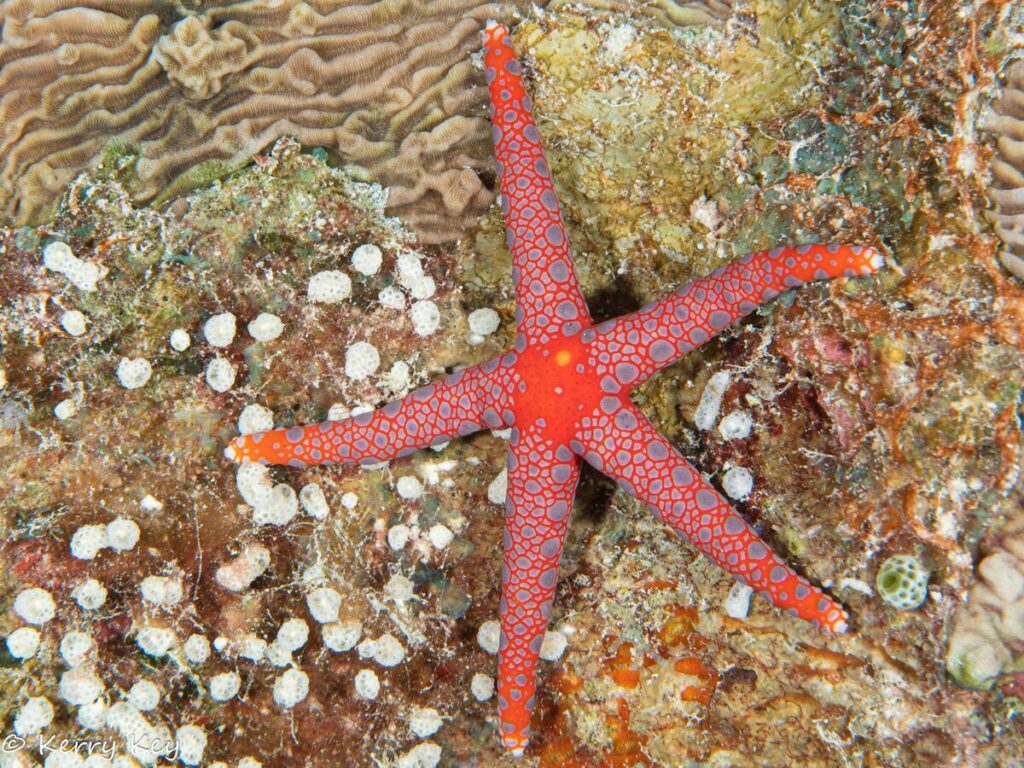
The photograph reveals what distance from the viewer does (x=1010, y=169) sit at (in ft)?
10.3

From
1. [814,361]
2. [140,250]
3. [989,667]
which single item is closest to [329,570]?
[140,250]

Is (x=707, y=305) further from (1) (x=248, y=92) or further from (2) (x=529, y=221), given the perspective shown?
(1) (x=248, y=92)

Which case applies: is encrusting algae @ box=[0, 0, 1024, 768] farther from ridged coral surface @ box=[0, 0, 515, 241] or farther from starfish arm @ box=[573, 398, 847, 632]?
starfish arm @ box=[573, 398, 847, 632]

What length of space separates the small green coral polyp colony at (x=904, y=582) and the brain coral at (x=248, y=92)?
3268mm

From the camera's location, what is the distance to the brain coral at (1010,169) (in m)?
3.09

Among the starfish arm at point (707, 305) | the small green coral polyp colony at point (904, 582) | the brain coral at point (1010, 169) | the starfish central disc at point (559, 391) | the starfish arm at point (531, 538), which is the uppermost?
the brain coral at point (1010, 169)

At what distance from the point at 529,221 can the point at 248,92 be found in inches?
83.7

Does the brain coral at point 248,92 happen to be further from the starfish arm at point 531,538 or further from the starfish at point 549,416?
the starfish arm at point 531,538

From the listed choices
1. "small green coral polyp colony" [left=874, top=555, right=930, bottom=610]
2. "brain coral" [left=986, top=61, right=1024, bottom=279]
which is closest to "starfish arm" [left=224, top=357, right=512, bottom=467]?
"small green coral polyp colony" [left=874, top=555, right=930, bottom=610]

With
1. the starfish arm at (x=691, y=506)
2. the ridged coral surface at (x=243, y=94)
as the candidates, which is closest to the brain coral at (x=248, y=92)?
the ridged coral surface at (x=243, y=94)

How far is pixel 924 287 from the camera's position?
3.40 m

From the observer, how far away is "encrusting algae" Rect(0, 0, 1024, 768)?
357cm

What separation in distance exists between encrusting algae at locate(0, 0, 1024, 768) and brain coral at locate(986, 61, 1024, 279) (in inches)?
5.0

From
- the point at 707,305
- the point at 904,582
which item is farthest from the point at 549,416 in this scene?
the point at 904,582
